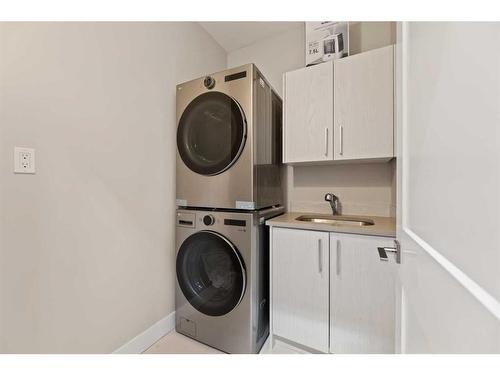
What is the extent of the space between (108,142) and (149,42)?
2.70 ft

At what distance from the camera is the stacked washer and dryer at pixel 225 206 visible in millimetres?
1400

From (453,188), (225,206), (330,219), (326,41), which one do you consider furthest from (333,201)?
(453,188)

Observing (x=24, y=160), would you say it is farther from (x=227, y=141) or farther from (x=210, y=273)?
(x=210, y=273)

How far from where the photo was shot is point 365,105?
146 centimetres

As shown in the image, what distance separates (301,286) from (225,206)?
0.71 metres

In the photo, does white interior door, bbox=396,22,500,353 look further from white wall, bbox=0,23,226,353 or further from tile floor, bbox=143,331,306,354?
white wall, bbox=0,23,226,353

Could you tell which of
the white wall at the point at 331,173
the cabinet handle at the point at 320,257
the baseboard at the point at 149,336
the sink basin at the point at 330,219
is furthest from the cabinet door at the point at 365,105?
the baseboard at the point at 149,336

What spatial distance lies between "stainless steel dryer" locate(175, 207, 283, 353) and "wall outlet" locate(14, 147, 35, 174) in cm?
86

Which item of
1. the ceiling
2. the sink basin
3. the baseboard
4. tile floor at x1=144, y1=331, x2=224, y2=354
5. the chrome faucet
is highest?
the ceiling

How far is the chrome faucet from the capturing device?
5.99 ft

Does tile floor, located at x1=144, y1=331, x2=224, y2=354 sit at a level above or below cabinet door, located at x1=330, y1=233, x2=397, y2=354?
below

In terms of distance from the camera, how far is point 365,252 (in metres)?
1.21

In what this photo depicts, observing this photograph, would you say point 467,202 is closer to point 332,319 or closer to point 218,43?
point 332,319

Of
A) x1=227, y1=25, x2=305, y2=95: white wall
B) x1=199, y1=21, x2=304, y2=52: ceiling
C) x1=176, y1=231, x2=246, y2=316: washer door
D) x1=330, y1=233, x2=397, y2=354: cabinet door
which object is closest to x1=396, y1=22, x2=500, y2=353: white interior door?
x1=330, y1=233, x2=397, y2=354: cabinet door
